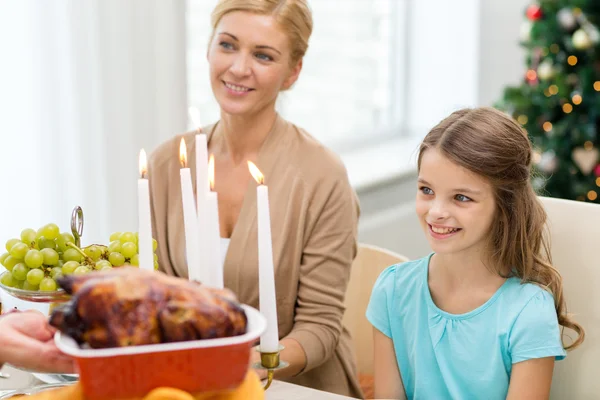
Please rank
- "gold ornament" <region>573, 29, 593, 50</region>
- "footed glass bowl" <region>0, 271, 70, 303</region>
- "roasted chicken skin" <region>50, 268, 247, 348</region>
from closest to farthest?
"roasted chicken skin" <region>50, 268, 247, 348</region>, "footed glass bowl" <region>0, 271, 70, 303</region>, "gold ornament" <region>573, 29, 593, 50</region>

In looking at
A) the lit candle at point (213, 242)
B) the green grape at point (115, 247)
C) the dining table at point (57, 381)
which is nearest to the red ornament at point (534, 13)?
the dining table at point (57, 381)

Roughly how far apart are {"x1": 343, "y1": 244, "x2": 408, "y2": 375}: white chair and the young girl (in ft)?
1.33

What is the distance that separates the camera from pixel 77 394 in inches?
33.3

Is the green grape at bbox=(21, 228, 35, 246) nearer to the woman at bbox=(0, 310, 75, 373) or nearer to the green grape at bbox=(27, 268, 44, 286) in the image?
the green grape at bbox=(27, 268, 44, 286)

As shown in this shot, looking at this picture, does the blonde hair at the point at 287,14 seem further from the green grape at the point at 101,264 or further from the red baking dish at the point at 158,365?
the red baking dish at the point at 158,365

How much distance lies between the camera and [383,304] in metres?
1.69

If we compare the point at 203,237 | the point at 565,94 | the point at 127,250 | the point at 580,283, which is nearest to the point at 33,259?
the point at 127,250

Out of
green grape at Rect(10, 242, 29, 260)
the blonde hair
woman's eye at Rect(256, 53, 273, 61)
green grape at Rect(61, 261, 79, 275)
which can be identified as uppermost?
the blonde hair

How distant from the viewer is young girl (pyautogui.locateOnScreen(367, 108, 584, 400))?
4.91 ft

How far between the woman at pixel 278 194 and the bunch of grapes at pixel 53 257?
565mm

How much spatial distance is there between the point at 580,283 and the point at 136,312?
1.12m

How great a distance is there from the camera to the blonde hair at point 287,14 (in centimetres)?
183

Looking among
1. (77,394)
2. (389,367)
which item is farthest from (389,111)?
(77,394)

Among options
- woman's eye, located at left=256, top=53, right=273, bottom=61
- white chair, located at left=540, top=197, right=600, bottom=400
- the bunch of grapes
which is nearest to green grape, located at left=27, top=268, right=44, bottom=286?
the bunch of grapes
